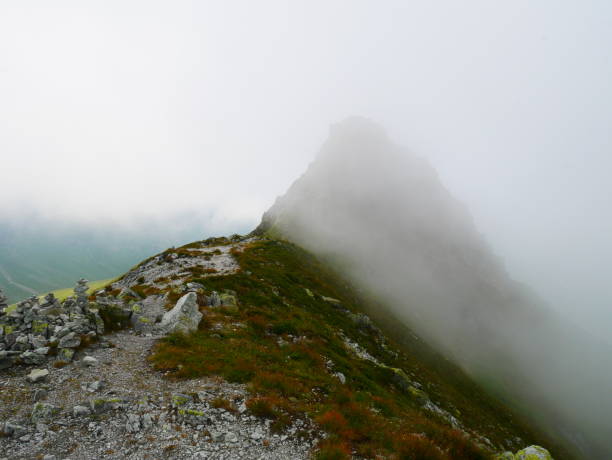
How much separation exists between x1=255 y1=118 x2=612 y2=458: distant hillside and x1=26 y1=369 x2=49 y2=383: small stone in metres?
86.9

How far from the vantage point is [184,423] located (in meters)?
11.1

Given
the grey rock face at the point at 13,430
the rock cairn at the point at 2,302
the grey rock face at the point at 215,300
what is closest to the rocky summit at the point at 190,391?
the grey rock face at the point at 13,430

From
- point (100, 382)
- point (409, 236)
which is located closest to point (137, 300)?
point (100, 382)

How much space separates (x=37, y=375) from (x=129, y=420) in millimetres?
5842

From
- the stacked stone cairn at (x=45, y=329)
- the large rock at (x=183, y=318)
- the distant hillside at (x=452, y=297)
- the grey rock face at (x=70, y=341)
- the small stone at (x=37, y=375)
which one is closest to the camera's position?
the small stone at (x=37, y=375)

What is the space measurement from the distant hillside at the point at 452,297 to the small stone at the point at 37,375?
285 feet

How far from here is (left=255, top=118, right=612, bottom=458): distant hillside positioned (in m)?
109

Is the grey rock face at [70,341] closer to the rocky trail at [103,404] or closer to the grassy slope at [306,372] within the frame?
the rocky trail at [103,404]

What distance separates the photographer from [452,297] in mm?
155250

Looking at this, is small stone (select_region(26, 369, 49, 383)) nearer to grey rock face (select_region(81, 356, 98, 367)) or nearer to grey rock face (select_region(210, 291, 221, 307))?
grey rock face (select_region(81, 356, 98, 367))

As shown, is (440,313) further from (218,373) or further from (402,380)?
(218,373)

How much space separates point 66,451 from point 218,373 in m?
6.41

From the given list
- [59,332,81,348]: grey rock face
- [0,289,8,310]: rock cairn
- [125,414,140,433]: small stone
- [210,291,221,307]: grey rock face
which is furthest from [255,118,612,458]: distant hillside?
[125,414,140,433]: small stone

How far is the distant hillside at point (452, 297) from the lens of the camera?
359ft
